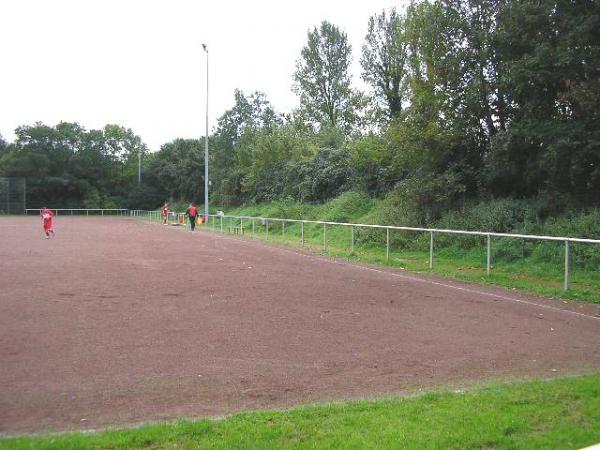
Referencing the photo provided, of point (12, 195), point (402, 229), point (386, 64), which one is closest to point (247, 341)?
point (402, 229)

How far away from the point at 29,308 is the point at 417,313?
622cm

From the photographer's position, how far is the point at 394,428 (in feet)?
14.1

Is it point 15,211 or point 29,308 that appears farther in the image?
point 15,211

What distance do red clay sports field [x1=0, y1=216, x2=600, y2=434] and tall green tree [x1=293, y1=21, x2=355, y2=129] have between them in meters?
38.7

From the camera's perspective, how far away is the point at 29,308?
9.09 metres

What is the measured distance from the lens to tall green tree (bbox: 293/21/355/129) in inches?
1969

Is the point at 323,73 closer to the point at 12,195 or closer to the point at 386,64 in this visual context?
the point at 386,64

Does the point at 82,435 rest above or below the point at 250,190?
below

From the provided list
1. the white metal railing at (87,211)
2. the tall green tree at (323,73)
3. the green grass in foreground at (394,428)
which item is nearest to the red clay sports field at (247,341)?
the green grass in foreground at (394,428)

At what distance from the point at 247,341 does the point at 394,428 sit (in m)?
3.23

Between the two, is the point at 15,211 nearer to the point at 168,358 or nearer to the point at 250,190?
the point at 250,190

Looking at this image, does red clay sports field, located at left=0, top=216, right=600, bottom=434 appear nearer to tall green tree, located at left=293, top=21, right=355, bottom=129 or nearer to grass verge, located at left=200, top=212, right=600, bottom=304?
grass verge, located at left=200, top=212, right=600, bottom=304

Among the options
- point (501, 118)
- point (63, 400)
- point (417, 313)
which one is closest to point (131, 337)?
point (63, 400)

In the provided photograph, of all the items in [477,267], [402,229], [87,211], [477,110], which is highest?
[477,110]
